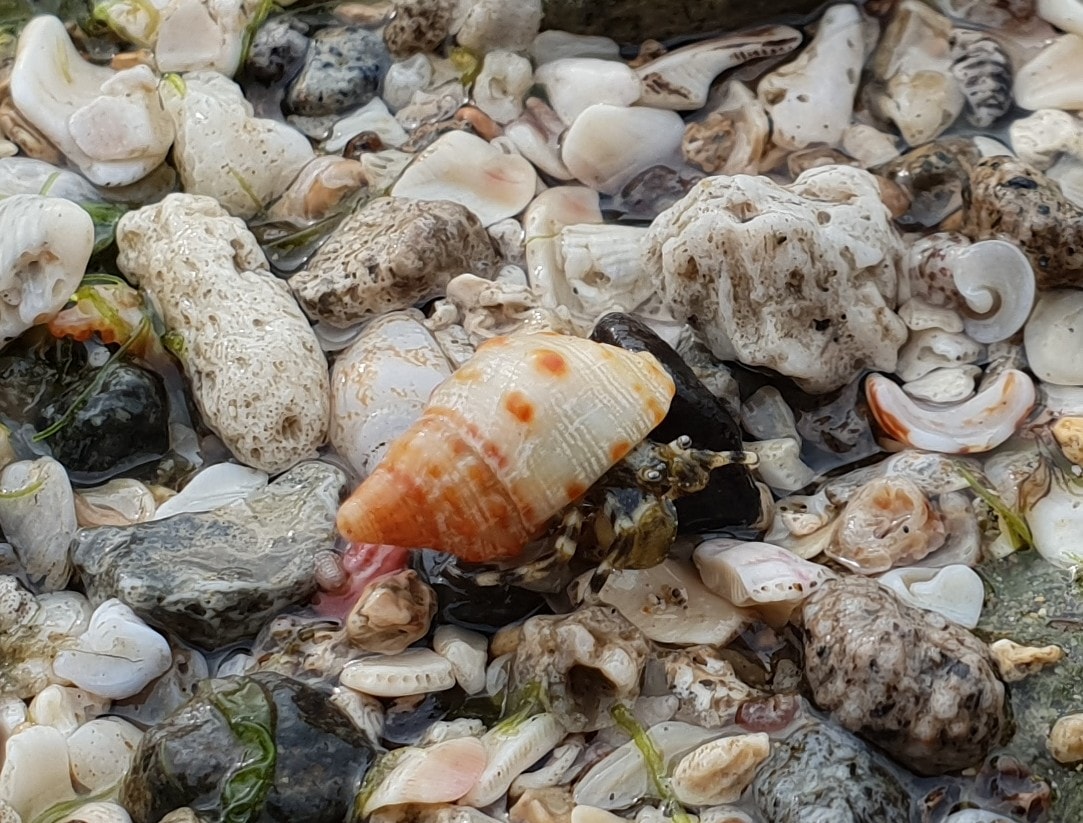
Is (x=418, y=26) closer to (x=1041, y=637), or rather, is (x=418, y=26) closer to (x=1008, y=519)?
(x=1008, y=519)

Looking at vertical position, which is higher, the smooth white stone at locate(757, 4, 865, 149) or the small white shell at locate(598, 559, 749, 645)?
the smooth white stone at locate(757, 4, 865, 149)

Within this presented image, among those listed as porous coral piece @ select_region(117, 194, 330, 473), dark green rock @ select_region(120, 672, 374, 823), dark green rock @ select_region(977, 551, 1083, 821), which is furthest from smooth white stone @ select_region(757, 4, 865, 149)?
dark green rock @ select_region(120, 672, 374, 823)

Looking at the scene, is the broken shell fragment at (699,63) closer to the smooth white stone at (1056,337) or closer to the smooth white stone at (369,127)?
the smooth white stone at (369,127)

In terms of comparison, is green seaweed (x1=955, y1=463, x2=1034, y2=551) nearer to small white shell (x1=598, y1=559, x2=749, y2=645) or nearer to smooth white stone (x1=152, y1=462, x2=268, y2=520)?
small white shell (x1=598, y1=559, x2=749, y2=645)

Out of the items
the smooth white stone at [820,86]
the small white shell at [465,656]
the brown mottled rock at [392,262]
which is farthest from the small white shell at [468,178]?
the small white shell at [465,656]

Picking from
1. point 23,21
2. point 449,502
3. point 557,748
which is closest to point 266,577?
point 449,502

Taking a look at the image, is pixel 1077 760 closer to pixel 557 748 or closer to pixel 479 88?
pixel 557 748

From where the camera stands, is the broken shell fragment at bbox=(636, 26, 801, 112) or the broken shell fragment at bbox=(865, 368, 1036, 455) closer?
the broken shell fragment at bbox=(865, 368, 1036, 455)
